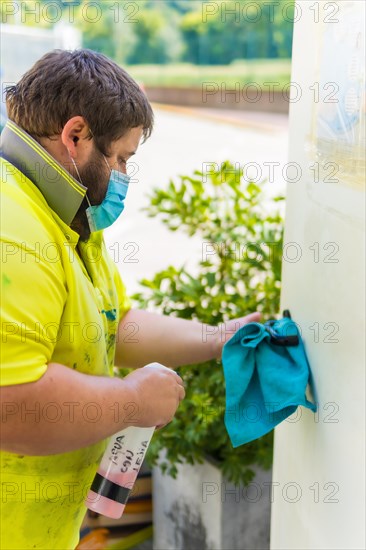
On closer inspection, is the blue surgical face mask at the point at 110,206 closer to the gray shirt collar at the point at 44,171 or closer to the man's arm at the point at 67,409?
the gray shirt collar at the point at 44,171

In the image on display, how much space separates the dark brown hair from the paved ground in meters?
1.34

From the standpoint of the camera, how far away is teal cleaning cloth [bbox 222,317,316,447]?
4.79 feet

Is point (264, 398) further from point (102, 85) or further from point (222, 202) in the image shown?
point (222, 202)

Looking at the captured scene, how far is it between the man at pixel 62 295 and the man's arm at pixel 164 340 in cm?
18

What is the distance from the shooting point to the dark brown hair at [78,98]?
3.99 feet

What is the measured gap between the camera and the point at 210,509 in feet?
7.27

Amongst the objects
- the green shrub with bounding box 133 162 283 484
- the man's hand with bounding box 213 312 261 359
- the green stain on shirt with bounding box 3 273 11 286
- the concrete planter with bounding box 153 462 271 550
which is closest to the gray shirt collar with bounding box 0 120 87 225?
the green stain on shirt with bounding box 3 273 11 286

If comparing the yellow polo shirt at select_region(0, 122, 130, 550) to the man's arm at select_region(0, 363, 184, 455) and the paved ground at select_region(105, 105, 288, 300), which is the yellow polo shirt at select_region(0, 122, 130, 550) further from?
the paved ground at select_region(105, 105, 288, 300)

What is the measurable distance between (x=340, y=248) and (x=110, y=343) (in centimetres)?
55

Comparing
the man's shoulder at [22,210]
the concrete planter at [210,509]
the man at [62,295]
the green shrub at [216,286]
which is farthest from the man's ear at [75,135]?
the concrete planter at [210,509]

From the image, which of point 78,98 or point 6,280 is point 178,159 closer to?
point 78,98

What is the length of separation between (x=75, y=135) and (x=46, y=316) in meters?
0.36

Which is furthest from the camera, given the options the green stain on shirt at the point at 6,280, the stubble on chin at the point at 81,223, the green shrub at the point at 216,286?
the green shrub at the point at 216,286

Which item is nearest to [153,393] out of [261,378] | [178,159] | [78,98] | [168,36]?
[261,378]
